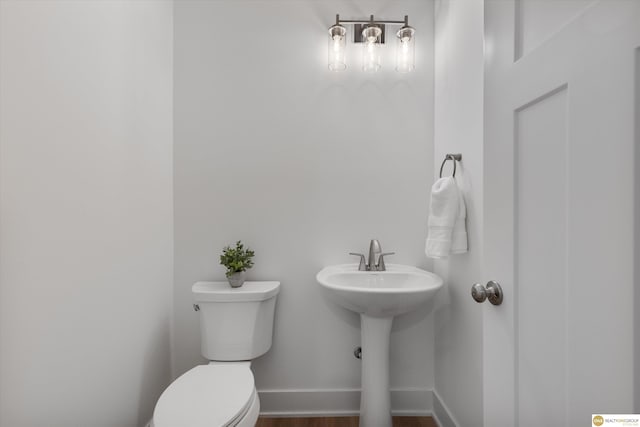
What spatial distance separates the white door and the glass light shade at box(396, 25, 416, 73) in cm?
89

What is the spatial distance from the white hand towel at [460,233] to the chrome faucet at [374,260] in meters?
0.36

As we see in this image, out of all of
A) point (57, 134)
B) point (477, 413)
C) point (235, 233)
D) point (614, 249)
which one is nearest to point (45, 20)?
point (57, 134)

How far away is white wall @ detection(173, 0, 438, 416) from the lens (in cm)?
171

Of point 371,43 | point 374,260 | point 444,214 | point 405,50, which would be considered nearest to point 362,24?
point 371,43

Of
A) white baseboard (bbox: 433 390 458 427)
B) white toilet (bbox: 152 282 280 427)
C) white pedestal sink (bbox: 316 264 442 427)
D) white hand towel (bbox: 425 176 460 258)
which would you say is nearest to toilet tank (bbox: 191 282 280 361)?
white toilet (bbox: 152 282 280 427)

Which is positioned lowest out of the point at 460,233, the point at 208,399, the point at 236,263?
the point at 208,399

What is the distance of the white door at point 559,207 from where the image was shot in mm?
476

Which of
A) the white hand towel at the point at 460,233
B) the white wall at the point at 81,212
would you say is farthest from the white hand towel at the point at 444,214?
the white wall at the point at 81,212

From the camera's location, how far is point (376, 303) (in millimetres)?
1311

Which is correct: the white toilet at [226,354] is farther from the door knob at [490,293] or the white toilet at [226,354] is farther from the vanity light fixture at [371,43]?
the vanity light fixture at [371,43]

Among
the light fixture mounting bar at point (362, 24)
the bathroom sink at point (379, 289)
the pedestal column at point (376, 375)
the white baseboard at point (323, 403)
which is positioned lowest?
the white baseboard at point (323, 403)

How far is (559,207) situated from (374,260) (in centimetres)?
108

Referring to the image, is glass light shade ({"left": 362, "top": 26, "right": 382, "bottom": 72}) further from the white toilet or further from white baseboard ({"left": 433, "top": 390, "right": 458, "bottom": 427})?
white baseboard ({"left": 433, "top": 390, "right": 458, "bottom": 427})

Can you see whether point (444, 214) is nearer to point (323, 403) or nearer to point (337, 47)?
point (337, 47)
